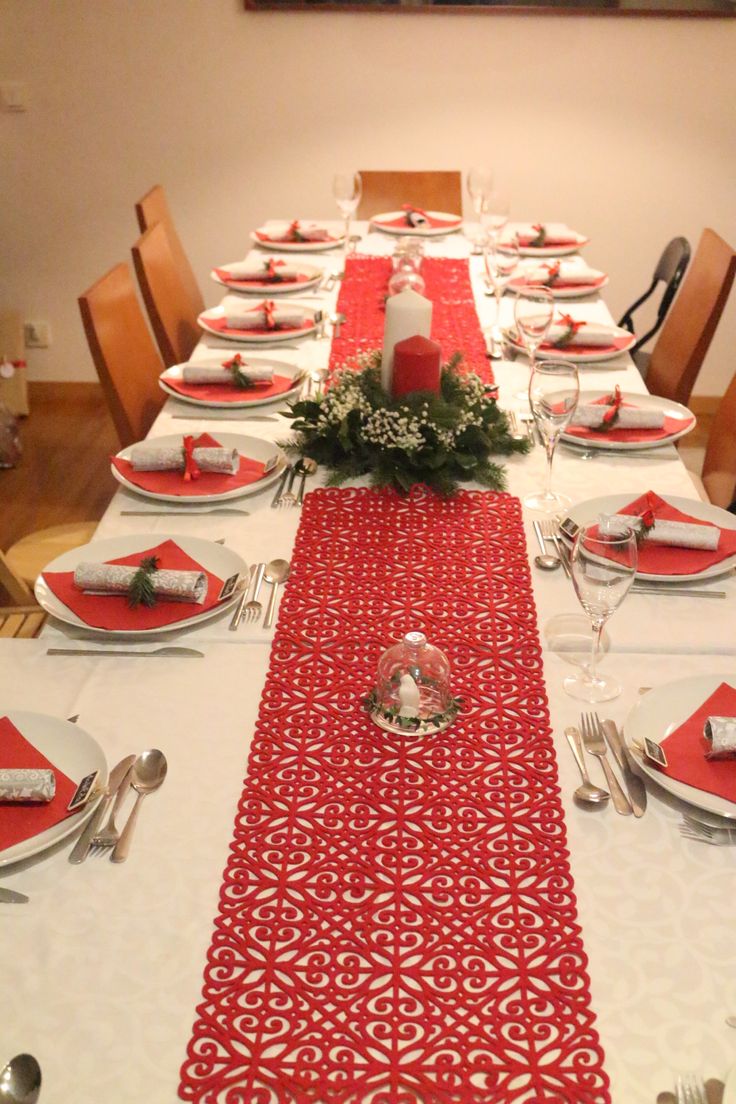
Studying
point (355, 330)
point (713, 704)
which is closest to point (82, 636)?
point (713, 704)

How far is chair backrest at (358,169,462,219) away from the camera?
355 centimetres

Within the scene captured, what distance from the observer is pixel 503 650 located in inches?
50.9

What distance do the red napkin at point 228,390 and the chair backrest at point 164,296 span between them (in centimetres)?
56

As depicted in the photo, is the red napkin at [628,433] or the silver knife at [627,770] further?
the red napkin at [628,433]

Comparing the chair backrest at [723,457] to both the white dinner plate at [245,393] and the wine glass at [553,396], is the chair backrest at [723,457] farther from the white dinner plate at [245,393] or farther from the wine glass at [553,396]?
the white dinner plate at [245,393]

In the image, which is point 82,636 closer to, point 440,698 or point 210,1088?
point 440,698

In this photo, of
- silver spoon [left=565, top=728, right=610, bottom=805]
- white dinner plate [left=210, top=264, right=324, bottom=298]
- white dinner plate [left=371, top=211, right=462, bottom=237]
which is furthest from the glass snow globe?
white dinner plate [left=371, top=211, right=462, bottom=237]

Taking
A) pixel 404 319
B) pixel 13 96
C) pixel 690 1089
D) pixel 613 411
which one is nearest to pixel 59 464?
pixel 13 96

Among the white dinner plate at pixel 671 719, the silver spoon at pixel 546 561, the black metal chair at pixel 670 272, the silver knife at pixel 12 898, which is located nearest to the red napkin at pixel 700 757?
the white dinner plate at pixel 671 719

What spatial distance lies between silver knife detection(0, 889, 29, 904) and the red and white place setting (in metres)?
1.58

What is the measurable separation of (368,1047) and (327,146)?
12.2 feet

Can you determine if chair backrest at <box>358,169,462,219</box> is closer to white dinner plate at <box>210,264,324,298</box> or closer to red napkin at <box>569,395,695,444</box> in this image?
white dinner plate at <box>210,264,324,298</box>

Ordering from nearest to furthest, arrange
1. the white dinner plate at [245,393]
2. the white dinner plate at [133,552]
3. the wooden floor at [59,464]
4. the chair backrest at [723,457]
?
the white dinner plate at [133,552] < the white dinner plate at [245,393] < the chair backrest at [723,457] < the wooden floor at [59,464]

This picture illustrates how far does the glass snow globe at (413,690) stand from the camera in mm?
1153
